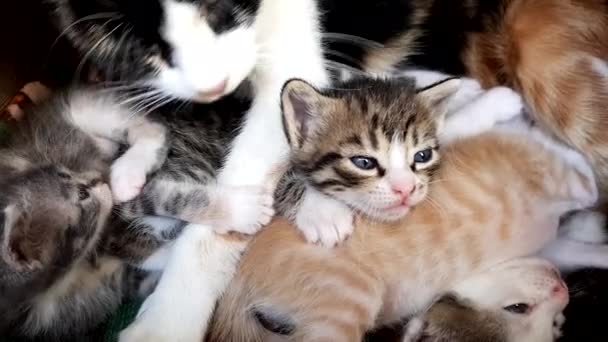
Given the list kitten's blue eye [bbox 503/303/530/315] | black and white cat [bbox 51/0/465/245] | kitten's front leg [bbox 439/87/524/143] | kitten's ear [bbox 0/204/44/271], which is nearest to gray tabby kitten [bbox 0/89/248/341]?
kitten's ear [bbox 0/204/44/271]

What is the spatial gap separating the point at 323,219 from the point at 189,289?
29 centimetres

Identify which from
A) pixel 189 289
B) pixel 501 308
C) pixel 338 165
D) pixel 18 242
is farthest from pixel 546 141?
pixel 18 242

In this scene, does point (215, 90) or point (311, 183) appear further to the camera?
point (311, 183)

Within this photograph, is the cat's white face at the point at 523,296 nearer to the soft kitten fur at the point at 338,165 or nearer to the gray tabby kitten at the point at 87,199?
the soft kitten fur at the point at 338,165

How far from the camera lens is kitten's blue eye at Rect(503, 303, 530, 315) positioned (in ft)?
4.73

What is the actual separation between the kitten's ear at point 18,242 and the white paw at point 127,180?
17cm

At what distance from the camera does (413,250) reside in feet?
4.66

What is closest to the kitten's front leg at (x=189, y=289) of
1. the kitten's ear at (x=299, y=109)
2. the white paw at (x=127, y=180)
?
the white paw at (x=127, y=180)

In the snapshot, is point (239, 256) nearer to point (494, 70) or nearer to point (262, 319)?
point (262, 319)

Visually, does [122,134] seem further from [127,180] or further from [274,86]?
[274,86]

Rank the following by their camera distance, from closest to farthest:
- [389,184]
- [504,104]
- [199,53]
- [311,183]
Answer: [199,53] → [389,184] → [311,183] → [504,104]

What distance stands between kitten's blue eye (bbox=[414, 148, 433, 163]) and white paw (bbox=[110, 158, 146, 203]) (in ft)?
1.76

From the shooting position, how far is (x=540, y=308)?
143cm

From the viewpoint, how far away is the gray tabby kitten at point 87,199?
4.56 ft
